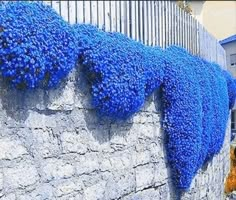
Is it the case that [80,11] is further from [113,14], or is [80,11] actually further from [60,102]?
[60,102]

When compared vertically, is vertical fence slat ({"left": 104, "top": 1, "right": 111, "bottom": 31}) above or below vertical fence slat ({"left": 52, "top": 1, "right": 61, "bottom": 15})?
above

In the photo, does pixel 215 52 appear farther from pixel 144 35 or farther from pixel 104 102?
pixel 104 102

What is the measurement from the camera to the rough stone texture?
2.54 m

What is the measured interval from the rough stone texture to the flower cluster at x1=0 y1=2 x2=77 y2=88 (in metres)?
0.10

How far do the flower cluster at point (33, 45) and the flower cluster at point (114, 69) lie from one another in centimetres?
31

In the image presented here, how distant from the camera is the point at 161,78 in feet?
14.0

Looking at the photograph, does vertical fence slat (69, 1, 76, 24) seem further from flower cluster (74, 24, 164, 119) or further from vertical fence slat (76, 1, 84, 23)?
flower cluster (74, 24, 164, 119)

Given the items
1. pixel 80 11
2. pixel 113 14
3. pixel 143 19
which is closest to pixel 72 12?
pixel 80 11

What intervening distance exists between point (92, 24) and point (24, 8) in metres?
1.03

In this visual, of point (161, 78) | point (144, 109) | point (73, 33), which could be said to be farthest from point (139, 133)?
point (73, 33)

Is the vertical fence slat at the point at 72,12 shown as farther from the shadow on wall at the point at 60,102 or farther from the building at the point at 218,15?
the building at the point at 218,15

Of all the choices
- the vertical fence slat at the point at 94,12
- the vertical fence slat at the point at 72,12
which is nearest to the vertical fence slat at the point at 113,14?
the vertical fence slat at the point at 94,12

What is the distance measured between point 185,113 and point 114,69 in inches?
64.2

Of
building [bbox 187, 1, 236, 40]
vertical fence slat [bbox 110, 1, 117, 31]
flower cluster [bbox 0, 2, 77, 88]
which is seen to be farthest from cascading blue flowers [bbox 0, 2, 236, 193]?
building [bbox 187, 1, 236, 40]
